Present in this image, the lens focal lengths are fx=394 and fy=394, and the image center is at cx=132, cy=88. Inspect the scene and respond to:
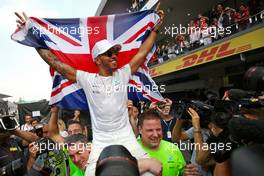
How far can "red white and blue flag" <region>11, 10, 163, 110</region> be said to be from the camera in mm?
3812

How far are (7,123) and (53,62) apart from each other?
2.37 feet

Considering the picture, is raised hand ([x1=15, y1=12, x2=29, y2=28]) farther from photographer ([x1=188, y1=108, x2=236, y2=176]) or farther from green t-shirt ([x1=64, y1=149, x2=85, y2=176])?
photographer ([x1=188, y1=108, x2=236, y2=176])

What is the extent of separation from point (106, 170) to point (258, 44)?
8.86 meters

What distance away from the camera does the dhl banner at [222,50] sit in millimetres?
9552

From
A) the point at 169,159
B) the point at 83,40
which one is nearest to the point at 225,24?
the point at 83,40

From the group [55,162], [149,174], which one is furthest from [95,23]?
[149,174]

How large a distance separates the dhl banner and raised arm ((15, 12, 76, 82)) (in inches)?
267

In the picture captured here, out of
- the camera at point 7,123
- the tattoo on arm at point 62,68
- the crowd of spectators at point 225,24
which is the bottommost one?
Answer: the camera at point 7,123

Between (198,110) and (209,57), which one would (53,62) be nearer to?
(198,110)

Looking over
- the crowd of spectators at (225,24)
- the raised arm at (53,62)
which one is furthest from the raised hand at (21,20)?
the crowd of spectators at (225,24)

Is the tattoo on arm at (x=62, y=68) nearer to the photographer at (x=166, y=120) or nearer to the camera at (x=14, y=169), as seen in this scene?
the camera at (x=14, y=169)

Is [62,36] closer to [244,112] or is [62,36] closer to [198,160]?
[198,160]

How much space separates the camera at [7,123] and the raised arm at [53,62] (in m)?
0.62

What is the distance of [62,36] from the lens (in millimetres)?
4125
